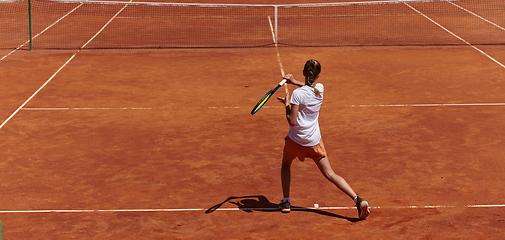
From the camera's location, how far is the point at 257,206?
8.12 m

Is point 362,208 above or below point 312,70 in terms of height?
below

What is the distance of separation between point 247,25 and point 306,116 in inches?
655

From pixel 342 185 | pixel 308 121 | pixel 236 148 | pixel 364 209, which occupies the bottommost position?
pixel 236 148

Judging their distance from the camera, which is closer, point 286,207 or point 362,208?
point 362,208

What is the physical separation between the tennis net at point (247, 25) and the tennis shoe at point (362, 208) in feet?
41.8

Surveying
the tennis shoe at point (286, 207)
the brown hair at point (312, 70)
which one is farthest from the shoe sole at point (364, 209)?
the brown hair at point (312, 70)

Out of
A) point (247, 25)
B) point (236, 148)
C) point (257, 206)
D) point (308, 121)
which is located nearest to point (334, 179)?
point (308, 121)

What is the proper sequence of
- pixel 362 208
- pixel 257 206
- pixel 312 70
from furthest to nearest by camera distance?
1. pixel 257 206
2. pixel 362 208
3. pixel 312 70

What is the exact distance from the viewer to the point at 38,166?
9.64m

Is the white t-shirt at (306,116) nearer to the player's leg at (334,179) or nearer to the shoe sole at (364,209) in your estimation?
the player's leg at (334,179)

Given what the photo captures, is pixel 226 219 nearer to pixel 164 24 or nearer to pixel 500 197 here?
pixel 500 197

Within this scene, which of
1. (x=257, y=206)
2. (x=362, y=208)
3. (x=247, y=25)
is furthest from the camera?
(x=247, y=25)

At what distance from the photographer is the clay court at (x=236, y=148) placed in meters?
7.64

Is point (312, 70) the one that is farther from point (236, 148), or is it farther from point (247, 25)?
point (247, 25)
